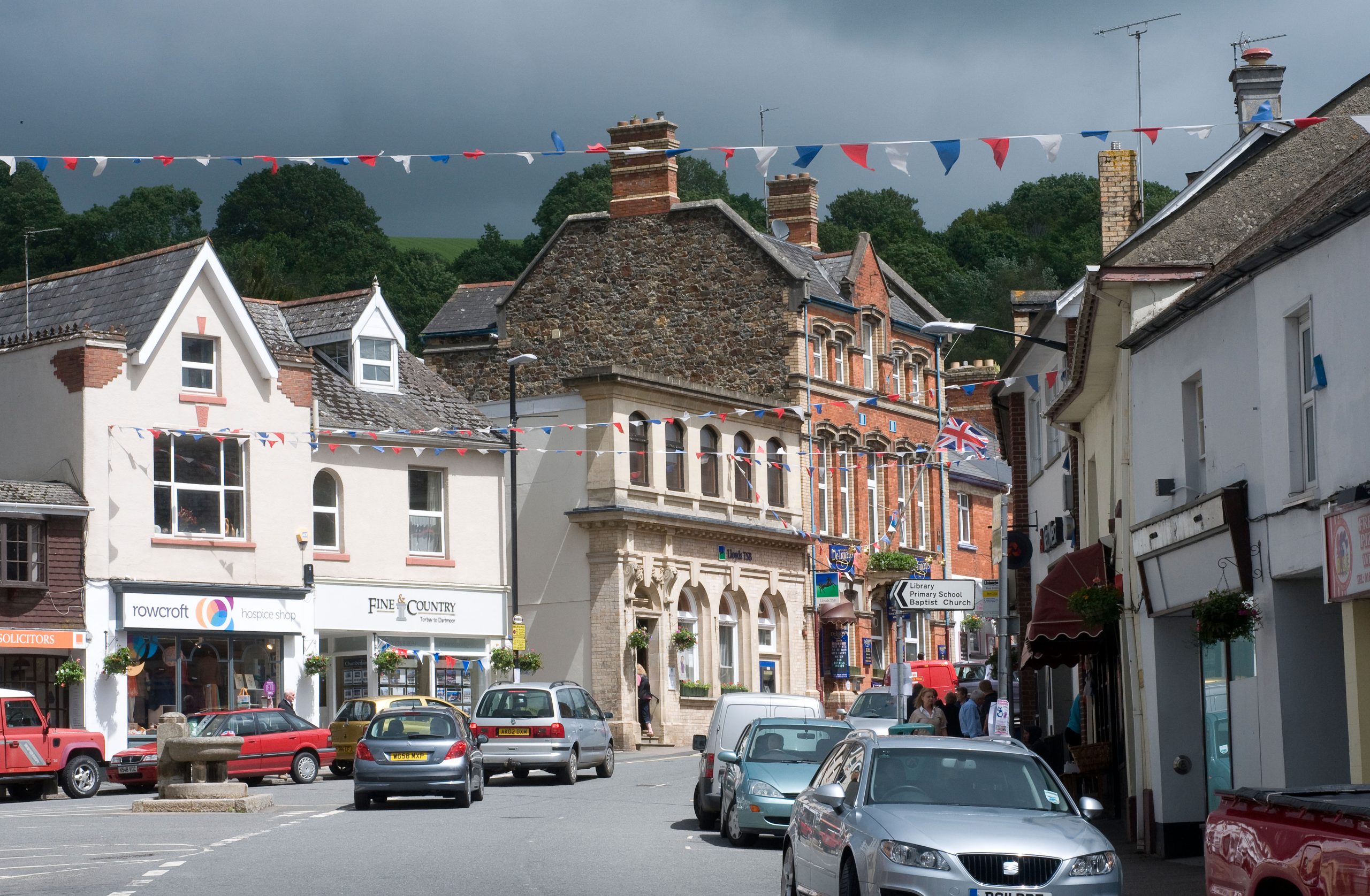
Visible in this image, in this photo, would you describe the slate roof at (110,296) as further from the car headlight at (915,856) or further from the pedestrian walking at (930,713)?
the car headlight at (915,856)

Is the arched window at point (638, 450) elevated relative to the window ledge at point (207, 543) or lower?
elevated

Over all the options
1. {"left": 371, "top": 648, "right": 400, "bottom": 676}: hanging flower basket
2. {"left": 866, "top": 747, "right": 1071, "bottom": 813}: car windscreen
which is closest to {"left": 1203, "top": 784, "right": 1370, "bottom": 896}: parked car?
{"left": 866, "top": 747, "right": 1071, "bottom": 813}: car windscreen

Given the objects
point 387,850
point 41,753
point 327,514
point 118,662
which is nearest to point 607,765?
point 41,753

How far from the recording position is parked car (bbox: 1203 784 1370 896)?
8586 mm

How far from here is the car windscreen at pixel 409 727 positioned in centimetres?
2597

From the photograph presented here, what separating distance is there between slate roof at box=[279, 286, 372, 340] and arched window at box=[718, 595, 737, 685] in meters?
13.4

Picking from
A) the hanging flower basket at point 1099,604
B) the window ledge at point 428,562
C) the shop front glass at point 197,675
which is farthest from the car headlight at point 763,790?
the window ledge at point 428,562

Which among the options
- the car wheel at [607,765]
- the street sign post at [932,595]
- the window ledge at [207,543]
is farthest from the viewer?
the window ledge at [207,543]

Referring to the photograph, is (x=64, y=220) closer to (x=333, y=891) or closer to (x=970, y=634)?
(x=970, y=634)

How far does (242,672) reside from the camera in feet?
134

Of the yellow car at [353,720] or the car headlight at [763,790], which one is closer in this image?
the car headlight at [763,790]

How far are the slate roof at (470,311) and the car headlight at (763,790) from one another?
125 feet

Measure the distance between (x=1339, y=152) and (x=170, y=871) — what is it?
15.5 meters

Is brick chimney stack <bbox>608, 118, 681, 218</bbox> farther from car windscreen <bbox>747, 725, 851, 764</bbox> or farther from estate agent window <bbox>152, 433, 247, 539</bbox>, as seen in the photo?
car windscreen <bbox>747, 725, 851, 764</bbox>
